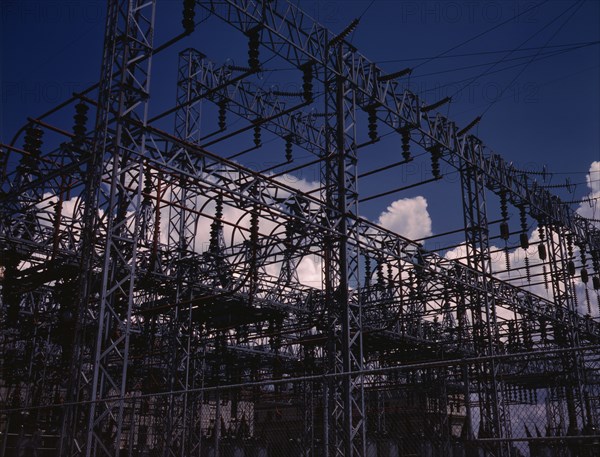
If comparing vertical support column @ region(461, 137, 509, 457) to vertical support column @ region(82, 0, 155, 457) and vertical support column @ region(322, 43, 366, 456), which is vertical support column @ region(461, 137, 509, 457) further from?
vertical support column @ region(82, 0, 155, 457)

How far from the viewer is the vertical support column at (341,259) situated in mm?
17891

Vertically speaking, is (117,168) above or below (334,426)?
above

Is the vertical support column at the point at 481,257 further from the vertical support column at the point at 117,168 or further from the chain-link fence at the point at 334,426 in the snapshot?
the vertical support column at the point at 117,168

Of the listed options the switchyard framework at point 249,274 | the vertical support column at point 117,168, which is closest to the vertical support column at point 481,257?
the switchyard framework at point 249,274

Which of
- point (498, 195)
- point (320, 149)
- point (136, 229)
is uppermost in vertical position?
point (320, 149)

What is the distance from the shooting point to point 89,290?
527 inches

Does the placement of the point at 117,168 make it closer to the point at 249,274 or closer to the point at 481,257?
the point at 249,274

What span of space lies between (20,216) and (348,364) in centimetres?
1152

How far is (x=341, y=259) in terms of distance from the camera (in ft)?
62.0

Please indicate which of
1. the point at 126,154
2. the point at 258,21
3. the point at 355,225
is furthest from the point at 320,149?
the point at 126,154

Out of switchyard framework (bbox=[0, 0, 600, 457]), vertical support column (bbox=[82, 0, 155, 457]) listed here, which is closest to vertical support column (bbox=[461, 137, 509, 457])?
switchyard framework (bbox=[0, 0, 600, 457])

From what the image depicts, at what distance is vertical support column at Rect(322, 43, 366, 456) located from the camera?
17.9 m

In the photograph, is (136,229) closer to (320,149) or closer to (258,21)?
(258,21)

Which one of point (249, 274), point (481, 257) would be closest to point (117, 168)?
point (249, 274)
